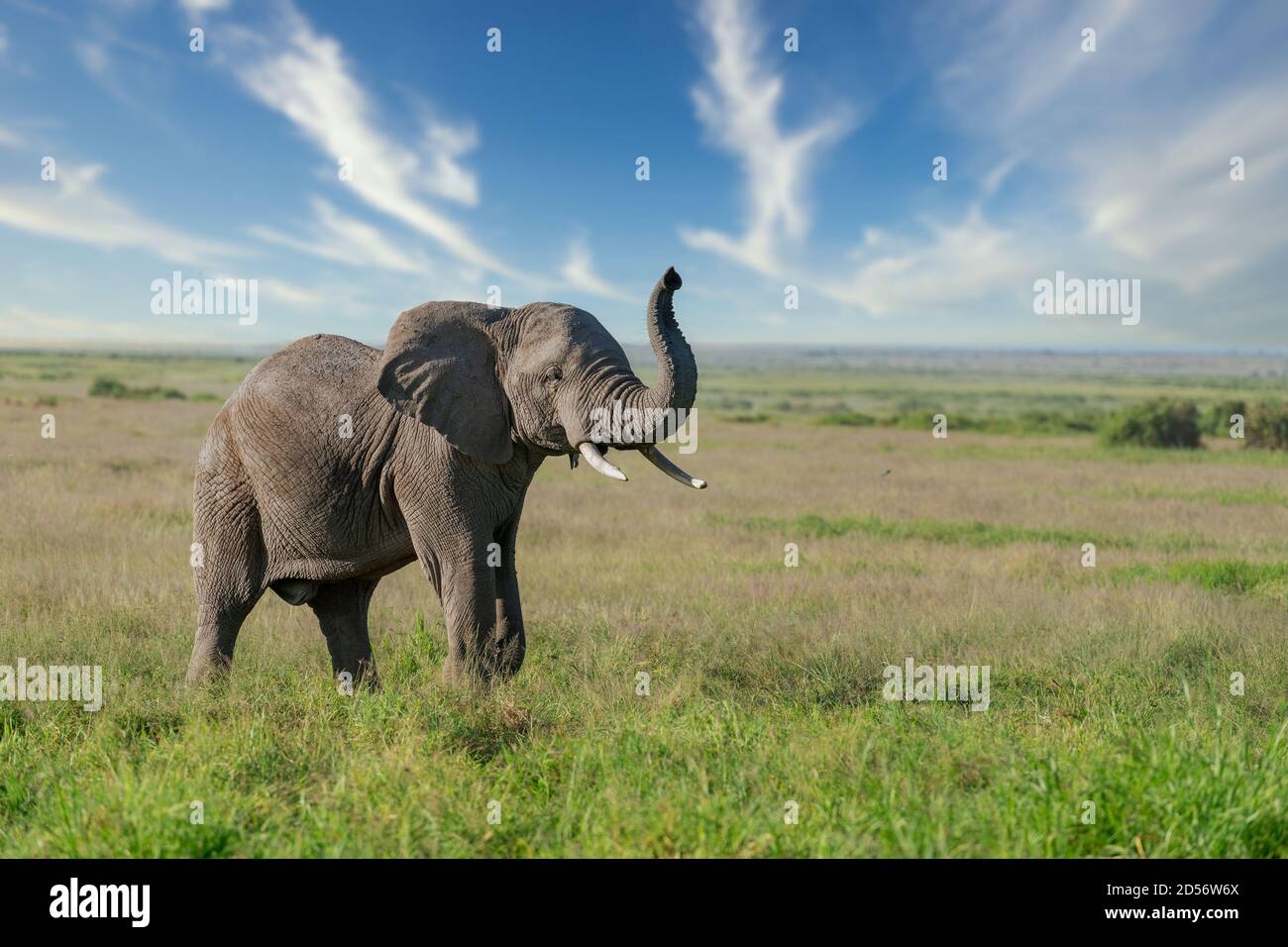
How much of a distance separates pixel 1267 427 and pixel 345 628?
30965mm

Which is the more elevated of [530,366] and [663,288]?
[663,288]

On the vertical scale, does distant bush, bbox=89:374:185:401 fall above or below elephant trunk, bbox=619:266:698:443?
above

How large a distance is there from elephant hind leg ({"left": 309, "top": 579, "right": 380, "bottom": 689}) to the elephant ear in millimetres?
1604

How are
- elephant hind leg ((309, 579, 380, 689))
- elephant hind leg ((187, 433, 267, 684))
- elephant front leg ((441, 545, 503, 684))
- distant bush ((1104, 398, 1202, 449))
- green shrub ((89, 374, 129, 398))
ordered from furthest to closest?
green shrub ((89, 374, 129, 398)), distant bush ((1104, 398, 1202, 449)), elephant hind leg ((309, 579, 380, 689)), elephant hind leg ((187, 433, 267, 684)), elephant front leg ((441, 545, 503, 684))

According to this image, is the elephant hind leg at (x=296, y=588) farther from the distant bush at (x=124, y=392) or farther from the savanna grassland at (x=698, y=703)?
the distant bush at (x=124, y=392)

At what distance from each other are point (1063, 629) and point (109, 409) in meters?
35.3

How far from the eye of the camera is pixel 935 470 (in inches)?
917

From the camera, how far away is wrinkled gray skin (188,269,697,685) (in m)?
6.01

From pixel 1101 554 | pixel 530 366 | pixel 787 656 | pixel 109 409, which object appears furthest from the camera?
pixel 109 409

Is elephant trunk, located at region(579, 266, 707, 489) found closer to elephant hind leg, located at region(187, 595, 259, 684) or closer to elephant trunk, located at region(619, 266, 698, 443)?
elephant trunk, located at region(619, 266, 698, 443)

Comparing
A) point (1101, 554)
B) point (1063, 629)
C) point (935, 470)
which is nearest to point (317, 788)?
point (1063, 629)

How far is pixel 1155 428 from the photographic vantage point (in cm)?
3083

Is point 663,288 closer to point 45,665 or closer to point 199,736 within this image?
point 199,736

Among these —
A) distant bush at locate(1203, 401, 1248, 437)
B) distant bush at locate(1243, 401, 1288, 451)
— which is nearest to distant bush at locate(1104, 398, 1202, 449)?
distant bush at locate(1243, 401, 1288, 451)
